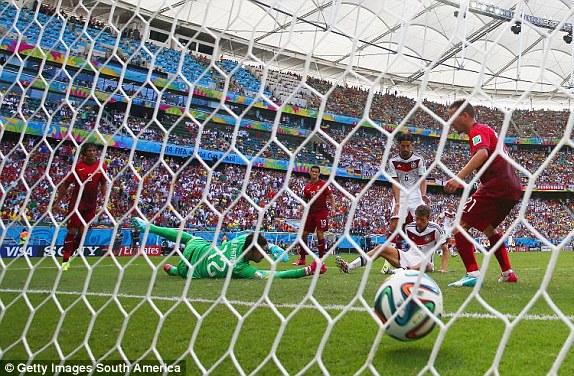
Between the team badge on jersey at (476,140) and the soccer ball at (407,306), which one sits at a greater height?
the team badge on jersey at (476,140)

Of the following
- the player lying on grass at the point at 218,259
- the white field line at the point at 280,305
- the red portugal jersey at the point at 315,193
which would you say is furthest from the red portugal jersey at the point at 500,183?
the red portugal jersey at the point at 315,193

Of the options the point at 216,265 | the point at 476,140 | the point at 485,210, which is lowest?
the point at 216,265

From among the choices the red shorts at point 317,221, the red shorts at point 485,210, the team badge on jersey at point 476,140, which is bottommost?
the red shorts at point 317,221

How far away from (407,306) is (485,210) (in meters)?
2.51

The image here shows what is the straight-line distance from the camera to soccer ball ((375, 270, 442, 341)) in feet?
6.09

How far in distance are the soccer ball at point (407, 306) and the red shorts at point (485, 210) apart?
215cm

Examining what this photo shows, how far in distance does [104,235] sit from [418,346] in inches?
425

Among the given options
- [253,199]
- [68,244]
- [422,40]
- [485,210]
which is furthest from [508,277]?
[422,40]

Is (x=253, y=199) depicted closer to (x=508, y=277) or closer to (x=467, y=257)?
(x=508, y=277)

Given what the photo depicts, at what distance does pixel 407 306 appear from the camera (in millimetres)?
1846

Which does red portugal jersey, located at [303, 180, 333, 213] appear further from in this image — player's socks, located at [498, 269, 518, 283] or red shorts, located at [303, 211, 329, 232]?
player's socks, located at [498, 269, 518, 283]

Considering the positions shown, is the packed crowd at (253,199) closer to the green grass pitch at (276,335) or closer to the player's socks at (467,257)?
the green grass pitch at (276,335)

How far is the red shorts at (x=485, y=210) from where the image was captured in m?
4.02

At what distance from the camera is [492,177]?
405 centimetres
